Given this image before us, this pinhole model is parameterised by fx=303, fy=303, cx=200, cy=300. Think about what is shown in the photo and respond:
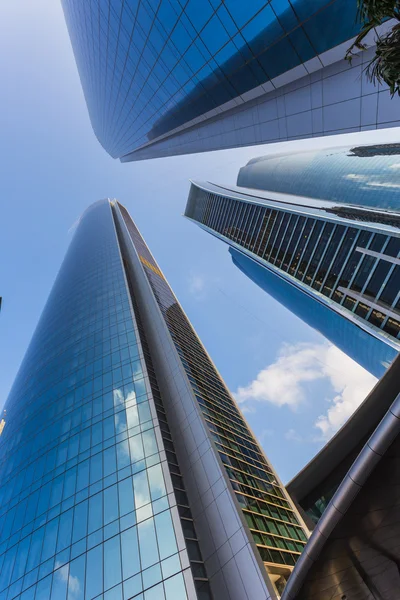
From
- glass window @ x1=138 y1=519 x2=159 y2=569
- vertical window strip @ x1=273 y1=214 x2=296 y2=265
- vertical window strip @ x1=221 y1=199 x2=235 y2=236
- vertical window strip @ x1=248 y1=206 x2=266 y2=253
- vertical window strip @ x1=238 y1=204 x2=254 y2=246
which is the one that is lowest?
glass window @ x1=138 y1=519 x2=159 y2=569

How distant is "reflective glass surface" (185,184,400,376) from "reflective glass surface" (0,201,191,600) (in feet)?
129

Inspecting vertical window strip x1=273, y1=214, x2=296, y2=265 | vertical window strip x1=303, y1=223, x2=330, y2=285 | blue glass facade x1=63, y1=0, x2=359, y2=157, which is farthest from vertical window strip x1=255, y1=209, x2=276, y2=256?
blue glass facade x1=63, y1=0, x2=359, y2=157

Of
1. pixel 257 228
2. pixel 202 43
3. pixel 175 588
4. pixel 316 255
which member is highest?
pixel 257 228

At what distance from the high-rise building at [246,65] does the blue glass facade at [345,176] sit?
7018cm

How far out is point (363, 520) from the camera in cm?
631

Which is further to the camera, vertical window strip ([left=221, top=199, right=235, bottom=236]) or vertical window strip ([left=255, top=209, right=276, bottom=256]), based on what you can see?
vertical window strip ([left=221, top=199, right=235, bottom=236])

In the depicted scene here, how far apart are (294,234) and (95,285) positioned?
51692mm

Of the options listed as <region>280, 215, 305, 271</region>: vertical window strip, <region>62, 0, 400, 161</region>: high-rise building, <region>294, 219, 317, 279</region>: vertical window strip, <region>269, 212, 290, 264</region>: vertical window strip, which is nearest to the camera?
<region>62, 0, 400, 161</region>: high-rise building

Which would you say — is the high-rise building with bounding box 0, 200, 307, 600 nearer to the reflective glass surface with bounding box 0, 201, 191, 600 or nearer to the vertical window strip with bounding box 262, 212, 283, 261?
the reflective glass surface with bounding box 0, 201, 191, 600

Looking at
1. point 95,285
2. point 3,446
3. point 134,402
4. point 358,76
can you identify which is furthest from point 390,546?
point 95,285

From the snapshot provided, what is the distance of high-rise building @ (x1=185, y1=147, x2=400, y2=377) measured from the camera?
5166 cm

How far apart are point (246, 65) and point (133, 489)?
30408mm

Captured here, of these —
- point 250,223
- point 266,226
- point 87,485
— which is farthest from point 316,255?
point 87,485

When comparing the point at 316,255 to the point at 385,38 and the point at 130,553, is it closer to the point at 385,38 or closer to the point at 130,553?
the point at 130,553
